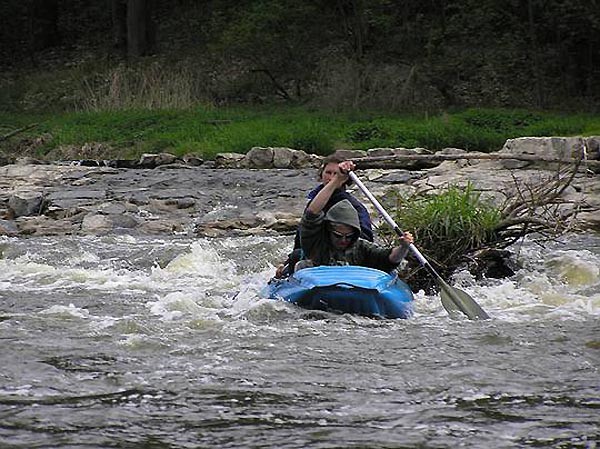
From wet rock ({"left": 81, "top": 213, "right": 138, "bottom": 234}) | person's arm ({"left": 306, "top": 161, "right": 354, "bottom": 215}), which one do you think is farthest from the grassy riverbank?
person's arm ({"left": 306, "top": 161, "right": 354, "bottom": 215})

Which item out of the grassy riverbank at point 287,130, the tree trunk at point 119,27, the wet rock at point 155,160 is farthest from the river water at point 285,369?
the tree trunk at point 119,27

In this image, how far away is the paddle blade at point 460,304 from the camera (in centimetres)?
636

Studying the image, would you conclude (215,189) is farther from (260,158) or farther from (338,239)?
(338,239)

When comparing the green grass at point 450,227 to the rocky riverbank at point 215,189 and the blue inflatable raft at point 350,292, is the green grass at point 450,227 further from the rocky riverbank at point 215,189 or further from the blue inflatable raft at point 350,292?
the rocky riverbank at point 215,189

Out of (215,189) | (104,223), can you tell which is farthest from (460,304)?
(215,189)

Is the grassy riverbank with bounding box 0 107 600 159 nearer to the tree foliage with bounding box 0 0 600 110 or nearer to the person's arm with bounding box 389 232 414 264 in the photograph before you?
the tree foliage with bounding box 0 0 600 110

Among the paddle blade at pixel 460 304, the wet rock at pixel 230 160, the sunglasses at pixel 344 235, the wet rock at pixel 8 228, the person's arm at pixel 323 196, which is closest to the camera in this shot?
the paddle blade at pixel 460 304

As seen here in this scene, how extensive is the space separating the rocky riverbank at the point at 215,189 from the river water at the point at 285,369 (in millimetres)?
3326

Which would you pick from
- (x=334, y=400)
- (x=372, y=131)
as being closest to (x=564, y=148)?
(x=372, y=131)

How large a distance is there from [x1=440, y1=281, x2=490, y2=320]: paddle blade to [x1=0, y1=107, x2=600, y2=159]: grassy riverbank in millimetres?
9610

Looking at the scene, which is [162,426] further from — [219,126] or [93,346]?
[219,126]

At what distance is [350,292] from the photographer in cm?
621

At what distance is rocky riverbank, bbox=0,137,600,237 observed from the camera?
38.0ft

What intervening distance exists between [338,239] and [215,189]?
268 inches
